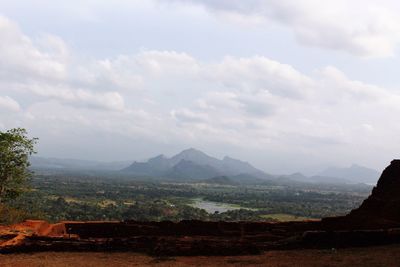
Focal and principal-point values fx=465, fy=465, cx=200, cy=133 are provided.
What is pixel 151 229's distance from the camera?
100 ft

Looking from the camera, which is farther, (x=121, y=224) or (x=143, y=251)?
(x=121, y=224)

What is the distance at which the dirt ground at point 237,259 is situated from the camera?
19.5 metres

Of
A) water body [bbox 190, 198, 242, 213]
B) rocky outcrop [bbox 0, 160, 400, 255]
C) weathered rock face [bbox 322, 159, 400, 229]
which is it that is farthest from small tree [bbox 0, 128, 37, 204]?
water body [bbox 190, 198, 242, 213]

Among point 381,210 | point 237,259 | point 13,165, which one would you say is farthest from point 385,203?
point 13,165

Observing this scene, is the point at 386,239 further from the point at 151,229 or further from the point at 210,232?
the point at 151,229

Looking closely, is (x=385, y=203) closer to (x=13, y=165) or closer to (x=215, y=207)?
(x=13, y=165)

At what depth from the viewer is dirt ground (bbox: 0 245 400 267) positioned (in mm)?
19498

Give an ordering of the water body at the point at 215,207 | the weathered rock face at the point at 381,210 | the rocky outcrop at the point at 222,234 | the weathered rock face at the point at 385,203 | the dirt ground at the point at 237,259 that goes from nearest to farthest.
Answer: the dirt ground at the point at 237,259, the rocky outcrop at the point at 222,234, the weathered rock face at the point at 381,210, the weathered rock face at the point at 385,203, the water body at the point at 215,207

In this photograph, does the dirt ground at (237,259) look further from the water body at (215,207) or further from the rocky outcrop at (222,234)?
the water body at (215,207)

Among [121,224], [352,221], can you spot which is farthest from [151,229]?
[352,221]

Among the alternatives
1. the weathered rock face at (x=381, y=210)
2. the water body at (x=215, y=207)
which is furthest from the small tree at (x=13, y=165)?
the water body at (x=215, y=207)

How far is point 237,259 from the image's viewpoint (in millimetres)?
21031

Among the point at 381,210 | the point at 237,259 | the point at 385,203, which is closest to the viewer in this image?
the point at 237,259

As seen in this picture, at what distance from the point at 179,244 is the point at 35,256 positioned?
23.0ft
